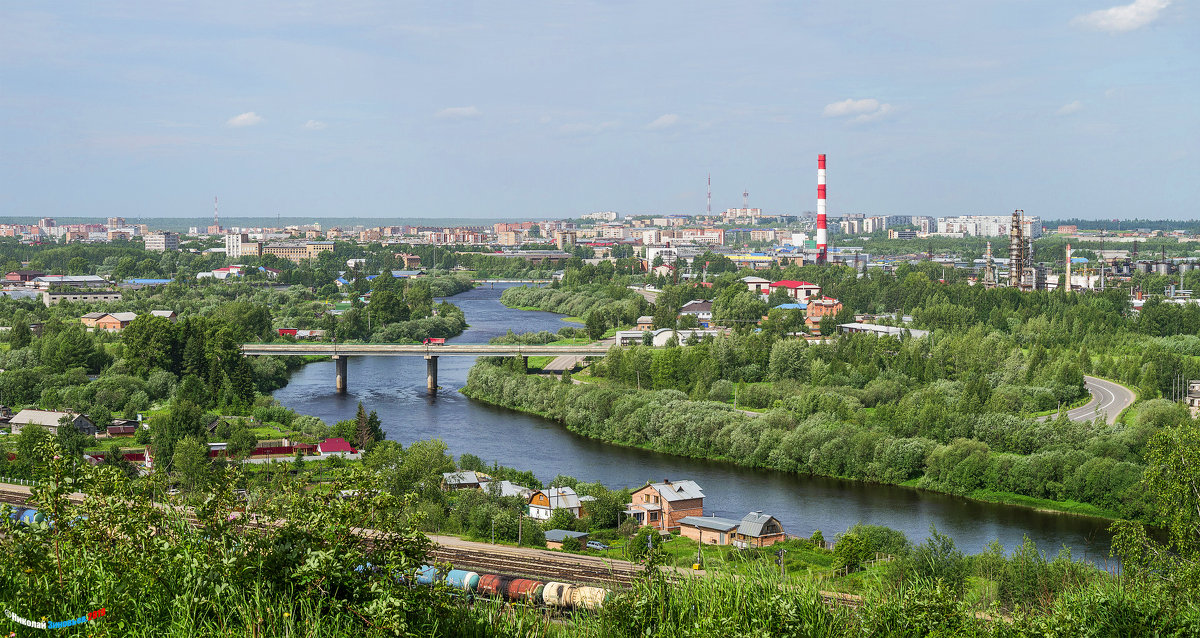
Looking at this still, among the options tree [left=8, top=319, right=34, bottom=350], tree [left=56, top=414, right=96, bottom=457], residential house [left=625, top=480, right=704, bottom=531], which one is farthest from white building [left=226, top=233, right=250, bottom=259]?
residential house [left=625, top=480, right=704, bottom=531]

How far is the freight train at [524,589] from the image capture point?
6141 millimetres

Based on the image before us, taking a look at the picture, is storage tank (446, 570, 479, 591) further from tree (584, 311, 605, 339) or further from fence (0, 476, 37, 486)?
tree (584, 311, 605, 339)

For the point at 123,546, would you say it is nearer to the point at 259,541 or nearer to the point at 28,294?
the point at 259,541

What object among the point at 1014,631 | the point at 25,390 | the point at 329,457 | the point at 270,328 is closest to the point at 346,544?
the point at 1014,631

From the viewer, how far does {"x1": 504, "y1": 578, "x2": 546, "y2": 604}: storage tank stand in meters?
6.39

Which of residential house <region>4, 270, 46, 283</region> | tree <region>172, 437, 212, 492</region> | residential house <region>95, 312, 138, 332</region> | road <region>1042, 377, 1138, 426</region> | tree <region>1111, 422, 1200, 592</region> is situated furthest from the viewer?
residential house <region>4, 270, 46, 283</region>

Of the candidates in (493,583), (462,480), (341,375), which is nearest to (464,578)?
(493,583)

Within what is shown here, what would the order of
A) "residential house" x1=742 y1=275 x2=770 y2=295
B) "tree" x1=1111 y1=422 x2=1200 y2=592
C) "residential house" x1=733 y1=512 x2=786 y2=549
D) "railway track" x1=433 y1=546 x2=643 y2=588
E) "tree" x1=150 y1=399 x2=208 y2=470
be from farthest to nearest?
"residential house" x1=742 y1=275 x2=770 y2=295 < "tree" x1=150 y1=399 x2=208 y2=470 < "residential house" x1=733 y1=512 x2=786 y2=549 < "railway track" x1=433 y1=546 x2=643 y2=588 < "tree" x1=1111 y1=422 x2=1200 y2=592

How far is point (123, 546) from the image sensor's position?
3586 millimetres

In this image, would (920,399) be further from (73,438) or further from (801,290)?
(801,290)

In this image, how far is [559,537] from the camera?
28.9 feet

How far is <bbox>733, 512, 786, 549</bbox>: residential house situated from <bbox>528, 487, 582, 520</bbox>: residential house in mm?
1573

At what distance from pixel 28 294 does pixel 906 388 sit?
2509 centimetres

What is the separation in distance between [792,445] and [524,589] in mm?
6058
